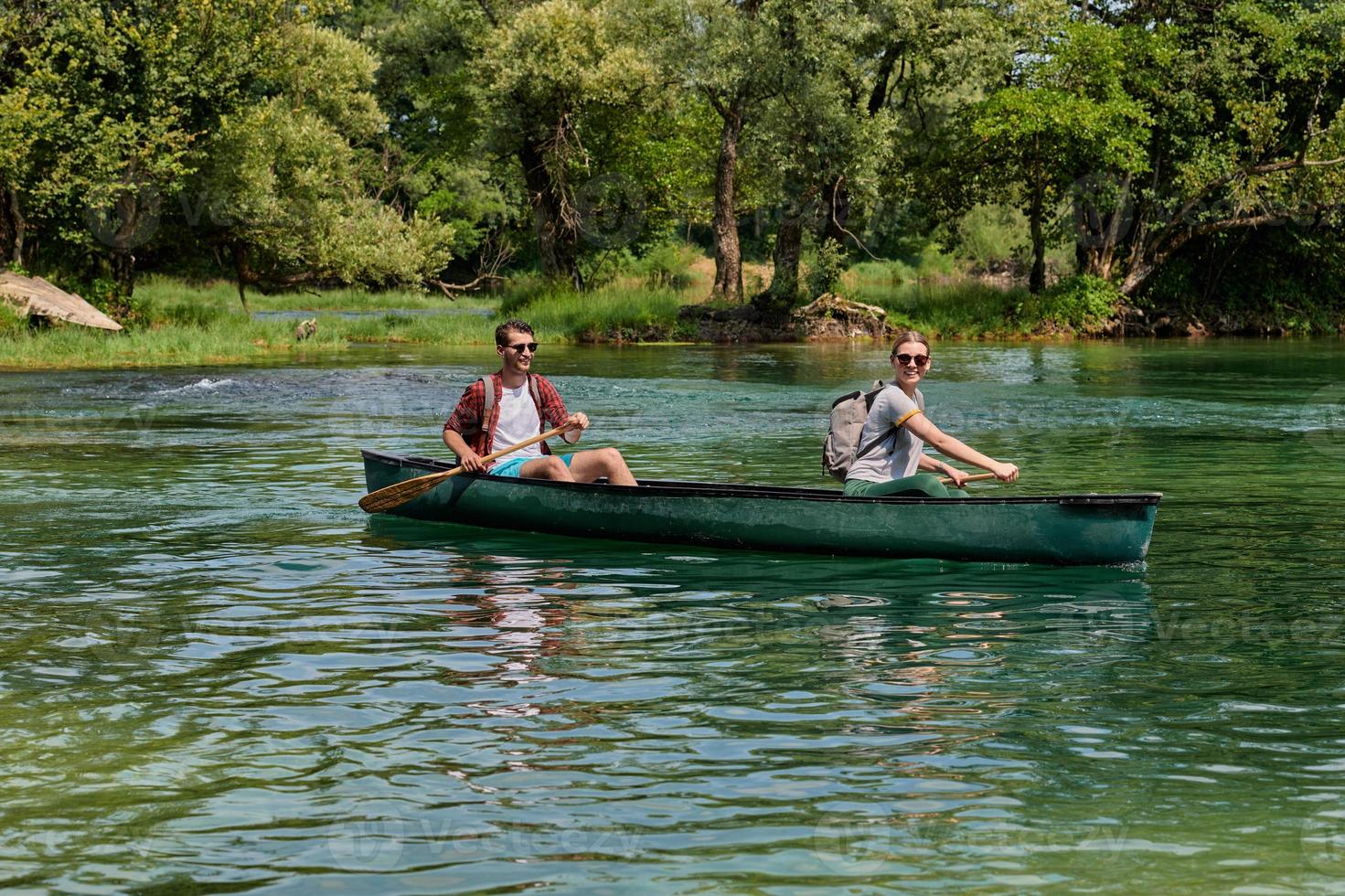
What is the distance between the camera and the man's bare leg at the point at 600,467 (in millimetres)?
11031

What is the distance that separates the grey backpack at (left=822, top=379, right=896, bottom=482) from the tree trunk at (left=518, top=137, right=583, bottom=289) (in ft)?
101

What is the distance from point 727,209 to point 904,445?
96.6ft

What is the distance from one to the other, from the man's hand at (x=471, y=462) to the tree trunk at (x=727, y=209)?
26585 millimetres

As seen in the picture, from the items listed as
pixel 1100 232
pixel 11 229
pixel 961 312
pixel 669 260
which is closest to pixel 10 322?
pixel 11 229

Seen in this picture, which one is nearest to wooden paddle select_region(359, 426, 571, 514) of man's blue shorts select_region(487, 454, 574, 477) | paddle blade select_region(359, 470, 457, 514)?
paddle blade select_region(359, 470, 457, 514)

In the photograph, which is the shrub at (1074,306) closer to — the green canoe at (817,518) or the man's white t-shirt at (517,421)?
the green canoe at (817,518)

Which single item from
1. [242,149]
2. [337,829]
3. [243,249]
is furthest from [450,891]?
[243,249]

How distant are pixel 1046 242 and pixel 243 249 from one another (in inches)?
805

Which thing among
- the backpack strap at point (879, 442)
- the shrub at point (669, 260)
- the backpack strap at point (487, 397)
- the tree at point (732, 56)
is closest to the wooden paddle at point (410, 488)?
the backpack strap at point (487, 397)

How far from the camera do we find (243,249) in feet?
113

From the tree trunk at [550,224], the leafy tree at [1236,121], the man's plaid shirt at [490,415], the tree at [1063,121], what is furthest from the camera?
the tree trunk at [550,224]

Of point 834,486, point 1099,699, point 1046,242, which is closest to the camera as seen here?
point 1099,699

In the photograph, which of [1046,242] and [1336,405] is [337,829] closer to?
[1336,405]

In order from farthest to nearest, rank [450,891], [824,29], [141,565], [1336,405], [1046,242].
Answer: [1046,242] → [824,29] → [1336,405] → [141,565] → [450,891]
